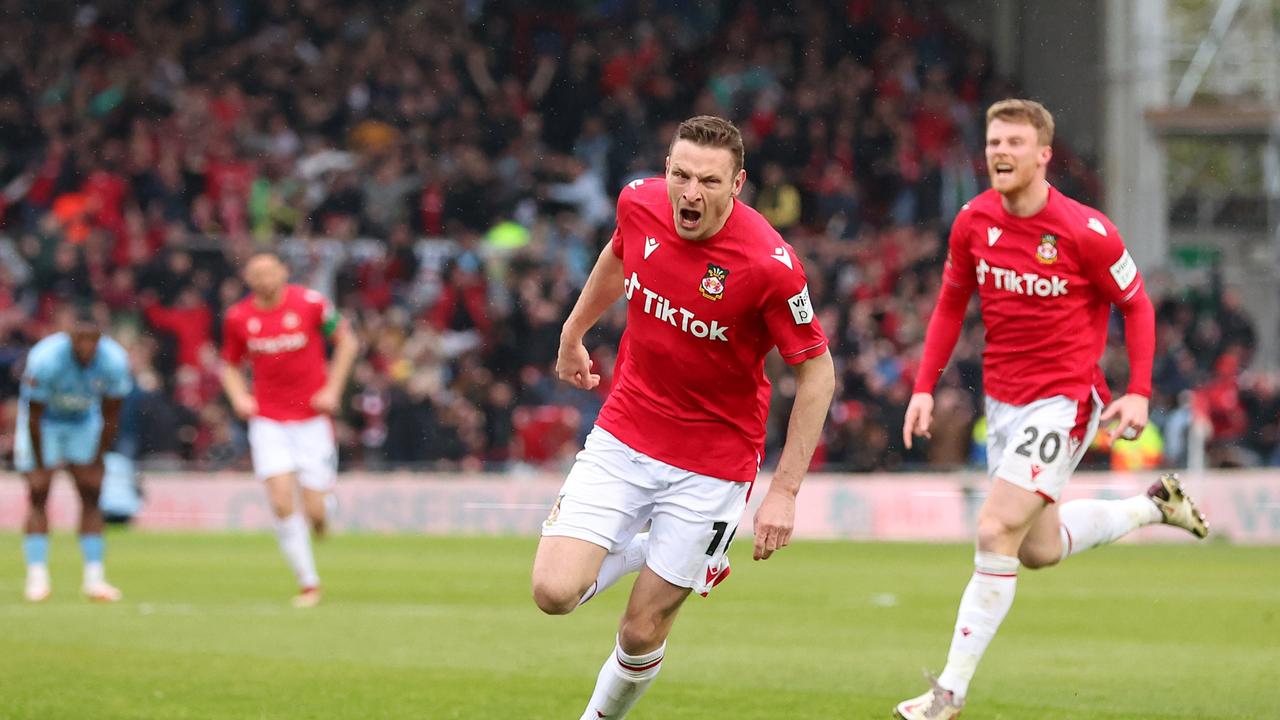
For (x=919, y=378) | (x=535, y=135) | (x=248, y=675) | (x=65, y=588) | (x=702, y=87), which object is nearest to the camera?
(x=919, y=378)

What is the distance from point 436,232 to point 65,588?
1254 centimetres

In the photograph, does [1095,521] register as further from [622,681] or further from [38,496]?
[38,496]

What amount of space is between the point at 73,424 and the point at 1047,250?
8.68 metres

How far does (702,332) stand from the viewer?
7008mm

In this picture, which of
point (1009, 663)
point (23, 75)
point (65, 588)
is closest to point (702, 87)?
point (23, 75)

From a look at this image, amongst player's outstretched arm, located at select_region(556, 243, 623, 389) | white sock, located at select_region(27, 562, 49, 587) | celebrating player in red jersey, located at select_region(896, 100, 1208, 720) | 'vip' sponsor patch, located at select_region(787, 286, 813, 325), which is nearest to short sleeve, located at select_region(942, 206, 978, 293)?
celebrating player in red jersey, located at select_region(896, 100, 1208, 720)

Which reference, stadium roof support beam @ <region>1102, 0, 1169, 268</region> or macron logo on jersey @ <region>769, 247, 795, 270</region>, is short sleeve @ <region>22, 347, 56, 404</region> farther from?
stadium roof support beam @ <region>1102, 0, 1169, 268</region>

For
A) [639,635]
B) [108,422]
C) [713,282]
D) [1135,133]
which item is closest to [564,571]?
[639,635]

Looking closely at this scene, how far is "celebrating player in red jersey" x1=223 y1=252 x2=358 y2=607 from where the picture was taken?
575 inches

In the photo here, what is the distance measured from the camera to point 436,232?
27.5 m

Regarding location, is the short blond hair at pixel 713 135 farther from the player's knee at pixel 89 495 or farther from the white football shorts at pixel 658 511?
the player's knee at pixel 89 495

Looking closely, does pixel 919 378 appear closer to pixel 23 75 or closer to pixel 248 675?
pixel 248 675

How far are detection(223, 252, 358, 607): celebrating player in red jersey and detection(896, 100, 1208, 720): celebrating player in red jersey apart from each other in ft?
22.2

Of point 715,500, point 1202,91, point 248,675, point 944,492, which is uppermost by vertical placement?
point 1202,91
